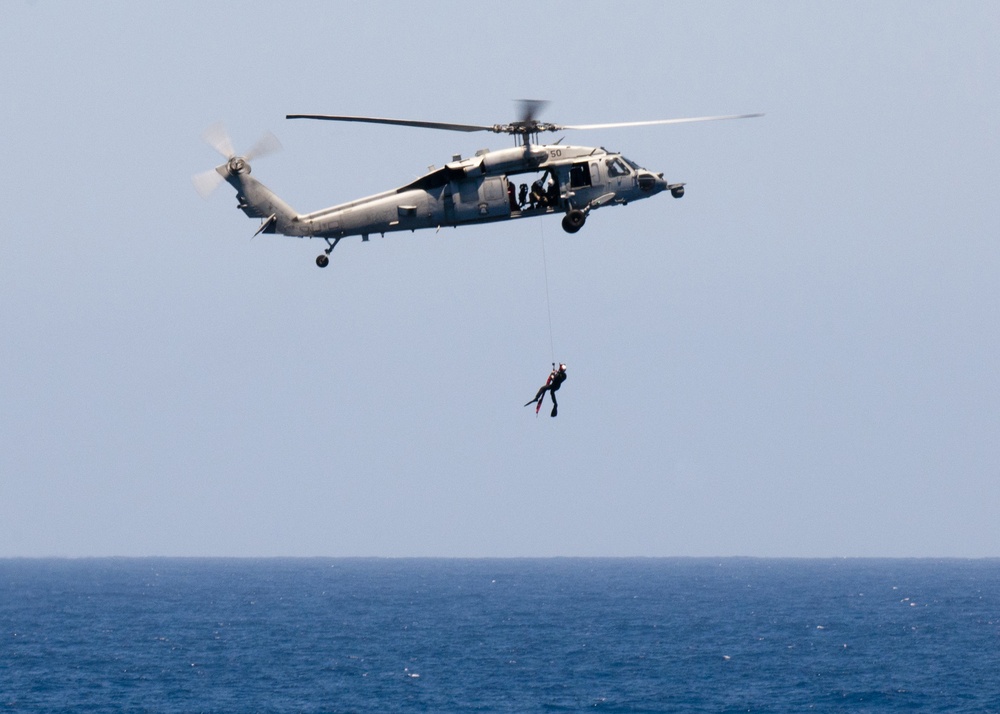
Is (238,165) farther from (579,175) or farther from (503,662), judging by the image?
(503,662)

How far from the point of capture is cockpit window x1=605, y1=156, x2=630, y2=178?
4725 cm

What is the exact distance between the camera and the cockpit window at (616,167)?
47250mm

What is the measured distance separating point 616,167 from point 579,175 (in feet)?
5.04

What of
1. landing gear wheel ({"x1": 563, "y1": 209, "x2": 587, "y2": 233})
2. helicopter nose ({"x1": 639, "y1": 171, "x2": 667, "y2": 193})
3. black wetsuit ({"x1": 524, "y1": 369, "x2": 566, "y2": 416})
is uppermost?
helicopter nose ({"x1": 639, "y1": 171, "x2": 667, "y2": 193})

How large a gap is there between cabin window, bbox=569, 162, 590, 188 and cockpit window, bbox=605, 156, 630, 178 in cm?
90

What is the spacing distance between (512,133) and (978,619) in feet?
501

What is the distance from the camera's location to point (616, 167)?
47406 mm

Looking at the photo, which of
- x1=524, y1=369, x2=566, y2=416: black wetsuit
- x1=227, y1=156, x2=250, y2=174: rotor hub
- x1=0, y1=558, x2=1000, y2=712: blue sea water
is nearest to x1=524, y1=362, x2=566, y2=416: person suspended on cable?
x1=524, y1=369, x2=566, y2=416: black wetsuit

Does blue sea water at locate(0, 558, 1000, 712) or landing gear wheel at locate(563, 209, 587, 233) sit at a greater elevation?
landing gear wheel at locate(563, 209, 587, 233)

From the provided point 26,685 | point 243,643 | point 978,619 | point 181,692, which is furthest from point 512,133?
point 978,619

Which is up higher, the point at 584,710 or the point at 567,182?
the point at 567,182

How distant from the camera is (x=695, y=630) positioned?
159 m

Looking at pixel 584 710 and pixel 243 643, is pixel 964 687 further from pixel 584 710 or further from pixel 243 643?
pixel 243 643

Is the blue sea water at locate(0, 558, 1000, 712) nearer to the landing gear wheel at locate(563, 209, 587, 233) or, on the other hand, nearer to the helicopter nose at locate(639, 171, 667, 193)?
the helicopter nose at locate(639, 171, 667, 193)
